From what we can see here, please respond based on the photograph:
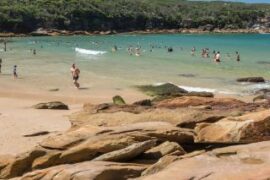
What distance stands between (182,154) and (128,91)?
74.1 feet

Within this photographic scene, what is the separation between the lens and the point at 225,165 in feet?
29.7

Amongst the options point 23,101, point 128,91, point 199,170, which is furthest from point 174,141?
point 128,91

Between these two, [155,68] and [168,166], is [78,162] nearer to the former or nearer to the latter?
[168,166]

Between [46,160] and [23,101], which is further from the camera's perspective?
[23,101]

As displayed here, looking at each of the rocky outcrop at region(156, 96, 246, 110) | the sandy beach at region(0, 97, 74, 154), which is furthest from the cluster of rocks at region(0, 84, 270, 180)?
the rocky outcrop at region(156, 96, 246, 110)

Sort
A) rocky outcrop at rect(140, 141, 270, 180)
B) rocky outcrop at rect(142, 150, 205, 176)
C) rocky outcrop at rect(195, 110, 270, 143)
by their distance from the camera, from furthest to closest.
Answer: rocky outcrop at rect(195, 110, 270, 143), rocky outcrop at rect(142, 150, 205, 176), rocky outcrop at rect(140, 141, 270, 180)

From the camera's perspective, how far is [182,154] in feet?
35.4

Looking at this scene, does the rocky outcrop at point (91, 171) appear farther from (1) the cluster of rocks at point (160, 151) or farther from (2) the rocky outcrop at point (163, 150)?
(2) the rocky outcrop at point (163, 150)

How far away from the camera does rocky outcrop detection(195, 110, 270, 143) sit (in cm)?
1155

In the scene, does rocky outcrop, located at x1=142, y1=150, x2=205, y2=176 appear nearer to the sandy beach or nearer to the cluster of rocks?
the cluster of rocks

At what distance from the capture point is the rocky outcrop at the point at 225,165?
27.3 ft

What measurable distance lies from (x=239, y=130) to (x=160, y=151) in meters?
1.89

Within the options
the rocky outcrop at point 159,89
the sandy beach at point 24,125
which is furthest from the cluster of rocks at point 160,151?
the rocky outcrop at point 159,89

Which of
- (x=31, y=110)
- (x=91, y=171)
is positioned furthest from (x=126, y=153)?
(x=31, y=110)
